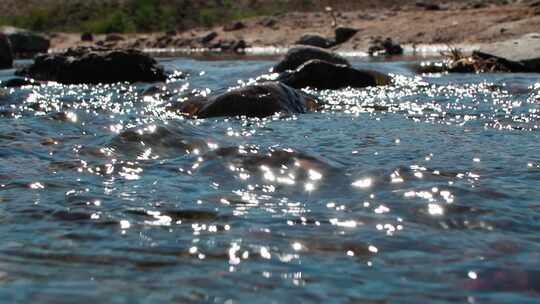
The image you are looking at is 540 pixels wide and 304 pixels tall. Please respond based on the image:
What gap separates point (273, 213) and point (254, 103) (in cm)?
447

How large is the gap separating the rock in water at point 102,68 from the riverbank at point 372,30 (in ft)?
23.4

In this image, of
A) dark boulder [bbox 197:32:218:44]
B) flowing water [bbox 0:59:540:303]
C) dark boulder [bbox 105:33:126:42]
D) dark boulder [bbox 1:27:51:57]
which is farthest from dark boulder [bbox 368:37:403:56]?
dark boulder [bbox 105:33:126:42]

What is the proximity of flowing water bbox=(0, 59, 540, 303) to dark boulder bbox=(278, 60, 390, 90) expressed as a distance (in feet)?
12.6

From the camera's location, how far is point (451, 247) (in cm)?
342

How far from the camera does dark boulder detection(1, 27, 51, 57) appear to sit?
27.6m

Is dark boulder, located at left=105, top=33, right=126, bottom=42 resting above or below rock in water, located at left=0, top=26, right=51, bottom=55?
below

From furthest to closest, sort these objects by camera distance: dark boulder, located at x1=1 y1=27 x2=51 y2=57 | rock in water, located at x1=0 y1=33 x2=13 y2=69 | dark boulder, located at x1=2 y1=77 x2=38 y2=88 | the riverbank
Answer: dark boulder, located at x1=1 y1=27 x2=51 y2=57, the riverbank, rock in water, located at x1=0 y1=33 x2=13 y2=69, dark boulder, located at x1=2 y1=77 x2=38 y2=88

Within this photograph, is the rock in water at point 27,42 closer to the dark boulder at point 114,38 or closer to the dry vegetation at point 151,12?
the dark boulder at point 114,38

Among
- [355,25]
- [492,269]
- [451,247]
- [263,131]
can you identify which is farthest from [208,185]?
[355,25]

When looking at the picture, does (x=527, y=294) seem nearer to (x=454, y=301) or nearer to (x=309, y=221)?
(x=454, y=301)

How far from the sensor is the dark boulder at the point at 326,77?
1145 cm

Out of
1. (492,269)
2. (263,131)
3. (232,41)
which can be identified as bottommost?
(232,41)

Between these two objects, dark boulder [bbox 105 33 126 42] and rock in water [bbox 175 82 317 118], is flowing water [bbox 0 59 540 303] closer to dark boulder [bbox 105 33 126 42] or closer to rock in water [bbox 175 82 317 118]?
rock in water [bbox 175 82 317 118]

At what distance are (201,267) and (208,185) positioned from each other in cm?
153
